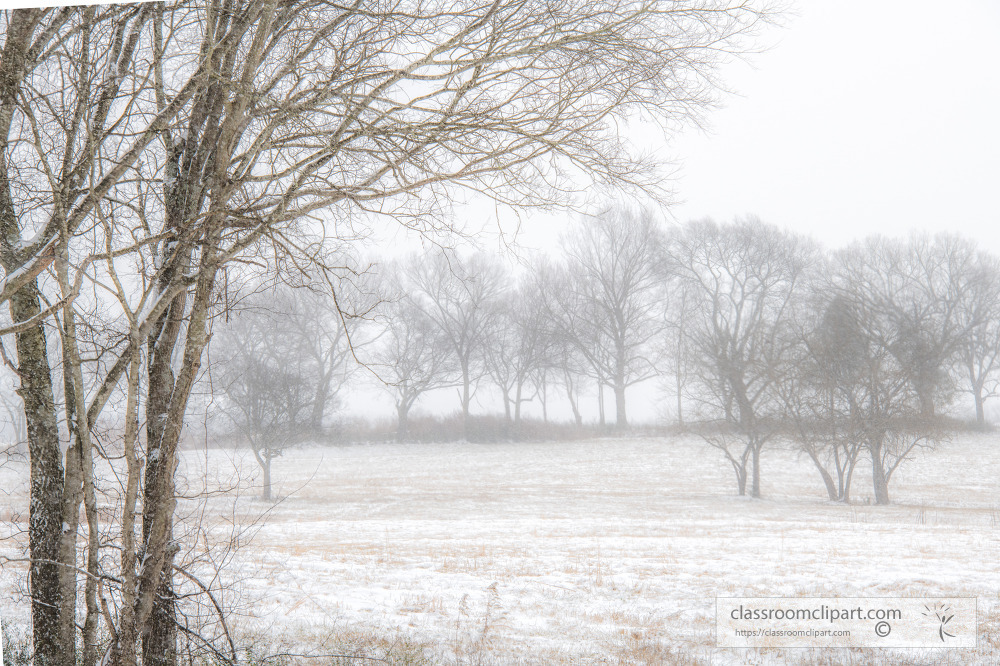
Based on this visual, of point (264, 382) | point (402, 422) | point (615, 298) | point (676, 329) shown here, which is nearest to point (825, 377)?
point (676, 329)

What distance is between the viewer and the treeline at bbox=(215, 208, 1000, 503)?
18.5 ft

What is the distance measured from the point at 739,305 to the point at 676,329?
104 centimetres

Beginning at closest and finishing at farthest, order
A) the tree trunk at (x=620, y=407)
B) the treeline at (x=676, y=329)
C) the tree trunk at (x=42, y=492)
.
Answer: the tree trunk at (x=42, y=492) < the treeline at (x=676, y=329) < the tree trunk at (x=620, y=407)

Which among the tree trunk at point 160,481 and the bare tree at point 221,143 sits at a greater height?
the bare tree at point 221,143

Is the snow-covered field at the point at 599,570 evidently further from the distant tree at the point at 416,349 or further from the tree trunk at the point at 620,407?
the distant tree at the point at 416,349

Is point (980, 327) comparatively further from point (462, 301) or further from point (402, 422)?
point (402, 422)

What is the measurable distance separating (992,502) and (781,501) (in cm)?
763

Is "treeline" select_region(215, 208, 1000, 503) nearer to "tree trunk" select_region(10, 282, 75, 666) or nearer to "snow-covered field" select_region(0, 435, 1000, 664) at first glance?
"snow-covered field" select_region(0, 435, 1000, 664)

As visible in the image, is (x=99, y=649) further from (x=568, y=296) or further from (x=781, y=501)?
(x=781, y=501)

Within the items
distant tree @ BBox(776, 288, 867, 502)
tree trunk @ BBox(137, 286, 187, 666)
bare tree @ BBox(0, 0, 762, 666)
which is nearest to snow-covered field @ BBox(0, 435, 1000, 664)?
tree trunk @ BBox(137, 286, 187, 666)

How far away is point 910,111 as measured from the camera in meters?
4.79

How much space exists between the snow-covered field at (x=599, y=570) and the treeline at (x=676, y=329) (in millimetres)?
945

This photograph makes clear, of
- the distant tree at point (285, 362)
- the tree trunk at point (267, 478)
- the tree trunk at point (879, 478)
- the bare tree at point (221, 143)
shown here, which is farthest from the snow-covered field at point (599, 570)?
the tree trunk at point (267, 478)

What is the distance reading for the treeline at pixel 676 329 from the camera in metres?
5.63
